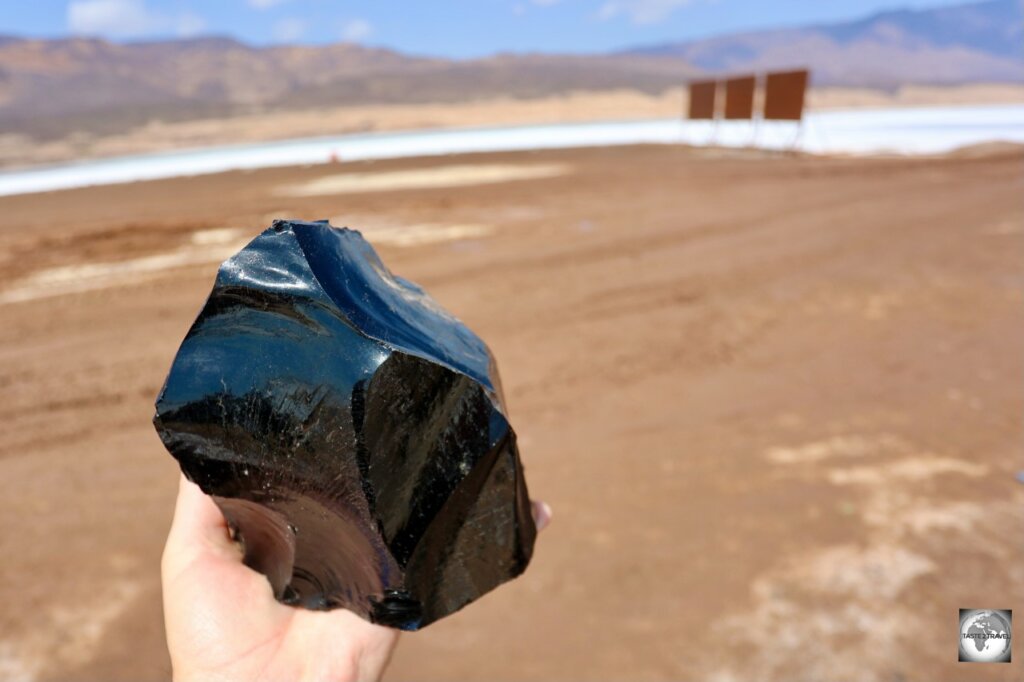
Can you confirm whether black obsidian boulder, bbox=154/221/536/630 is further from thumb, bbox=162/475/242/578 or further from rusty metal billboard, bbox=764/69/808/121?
rusty metal billboard, bbox=764/69/808/121

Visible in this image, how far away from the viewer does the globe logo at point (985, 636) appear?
7.14 feet

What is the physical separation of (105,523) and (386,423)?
8.86 ft

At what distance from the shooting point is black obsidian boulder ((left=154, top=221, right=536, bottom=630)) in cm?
110

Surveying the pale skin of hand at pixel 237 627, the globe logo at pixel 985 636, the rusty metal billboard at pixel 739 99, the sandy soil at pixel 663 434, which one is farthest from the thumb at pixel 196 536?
the rusty metal billboard at pixel 739 99

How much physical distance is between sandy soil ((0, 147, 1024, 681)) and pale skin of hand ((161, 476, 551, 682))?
3.38 ft

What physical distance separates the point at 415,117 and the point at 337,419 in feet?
126

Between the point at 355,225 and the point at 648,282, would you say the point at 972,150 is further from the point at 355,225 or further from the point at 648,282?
the point at 355,225

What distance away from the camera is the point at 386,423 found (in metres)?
1.11

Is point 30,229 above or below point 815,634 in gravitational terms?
above

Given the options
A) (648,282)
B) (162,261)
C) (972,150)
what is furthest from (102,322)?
(972,150)

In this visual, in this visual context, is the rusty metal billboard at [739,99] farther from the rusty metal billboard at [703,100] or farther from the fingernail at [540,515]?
the fingernail at [540,515]

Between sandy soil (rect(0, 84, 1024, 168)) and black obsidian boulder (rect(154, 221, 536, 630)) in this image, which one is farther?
sandy soil (rect(0, 84, 1024, 168))

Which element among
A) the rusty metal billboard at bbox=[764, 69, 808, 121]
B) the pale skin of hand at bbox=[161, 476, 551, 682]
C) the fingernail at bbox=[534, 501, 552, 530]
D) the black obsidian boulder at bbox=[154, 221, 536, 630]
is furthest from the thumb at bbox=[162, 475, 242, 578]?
the rusty metal billboard at bbox=[764, 69, 808, 121]

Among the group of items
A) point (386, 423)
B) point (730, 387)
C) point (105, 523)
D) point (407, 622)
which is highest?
point (386, 423)
